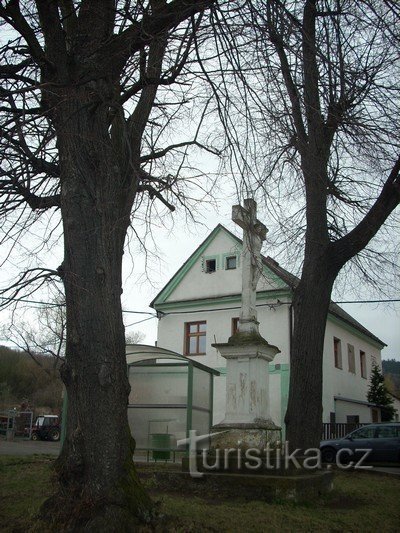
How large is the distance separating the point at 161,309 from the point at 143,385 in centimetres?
1560

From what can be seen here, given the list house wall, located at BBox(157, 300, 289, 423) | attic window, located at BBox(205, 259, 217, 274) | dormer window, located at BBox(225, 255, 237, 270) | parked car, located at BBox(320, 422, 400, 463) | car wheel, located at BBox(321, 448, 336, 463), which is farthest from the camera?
attic window, located at BBox(205, 259, 217, 274)

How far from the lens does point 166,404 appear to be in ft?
39.0

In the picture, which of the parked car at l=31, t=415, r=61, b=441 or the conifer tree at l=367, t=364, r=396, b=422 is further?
the parked car at l=31, t=415, r=61, b=441

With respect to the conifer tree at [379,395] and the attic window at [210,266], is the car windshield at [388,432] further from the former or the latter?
the attic window at [210,266]

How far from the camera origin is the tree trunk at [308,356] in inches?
401

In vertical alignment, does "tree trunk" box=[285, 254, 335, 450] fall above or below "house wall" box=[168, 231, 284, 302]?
below

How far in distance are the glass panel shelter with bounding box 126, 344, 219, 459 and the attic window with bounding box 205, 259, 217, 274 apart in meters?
14.7

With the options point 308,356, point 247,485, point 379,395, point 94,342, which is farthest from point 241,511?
point 379,395

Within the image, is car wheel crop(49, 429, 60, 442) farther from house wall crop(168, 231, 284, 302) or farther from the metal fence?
the metal fence

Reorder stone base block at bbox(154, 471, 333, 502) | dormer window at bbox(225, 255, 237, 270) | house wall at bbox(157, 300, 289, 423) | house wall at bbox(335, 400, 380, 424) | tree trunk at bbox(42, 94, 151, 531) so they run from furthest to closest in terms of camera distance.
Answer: house wall at bbox(335, 400, 380, 424) → dormer window at bbox(225, 255, 237, 270) → house wall at bbox(157, 300, 289, 423) → stone base block at bbox(154, 471, 333, 502) → tree trunk at bbox(42, 94, 151, 531)

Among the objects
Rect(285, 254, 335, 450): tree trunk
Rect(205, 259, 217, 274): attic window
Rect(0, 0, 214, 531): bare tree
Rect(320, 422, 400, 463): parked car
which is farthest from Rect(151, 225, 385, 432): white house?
Rect(0, 0, 214, 531): bare tree

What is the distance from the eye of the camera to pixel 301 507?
7168 millimetres

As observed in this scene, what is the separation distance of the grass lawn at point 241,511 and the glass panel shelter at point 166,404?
9.74 feet

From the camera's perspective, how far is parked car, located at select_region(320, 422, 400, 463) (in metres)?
19.4
